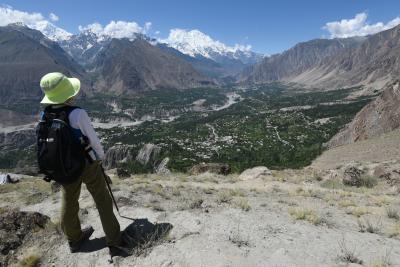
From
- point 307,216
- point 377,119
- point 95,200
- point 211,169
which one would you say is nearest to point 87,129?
point 95,200

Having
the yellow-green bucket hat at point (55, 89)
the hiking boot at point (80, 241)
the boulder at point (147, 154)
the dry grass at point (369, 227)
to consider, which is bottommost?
the boulder at point (147, 154)

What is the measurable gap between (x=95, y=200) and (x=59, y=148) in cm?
148

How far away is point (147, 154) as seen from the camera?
122500mm

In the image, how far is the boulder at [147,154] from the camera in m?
120

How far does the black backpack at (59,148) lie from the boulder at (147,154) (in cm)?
11197

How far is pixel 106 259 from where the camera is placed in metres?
7.72

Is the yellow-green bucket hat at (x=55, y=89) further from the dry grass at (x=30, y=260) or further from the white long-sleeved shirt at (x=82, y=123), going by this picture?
the dry grass at (x=30, y=260)

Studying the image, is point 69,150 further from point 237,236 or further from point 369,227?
point 369,227

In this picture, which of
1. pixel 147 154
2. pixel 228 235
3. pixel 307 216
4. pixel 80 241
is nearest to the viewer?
pixel 80 241

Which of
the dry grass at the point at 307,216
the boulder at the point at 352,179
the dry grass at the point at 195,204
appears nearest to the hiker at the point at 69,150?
the dry grass at the point at 195,204

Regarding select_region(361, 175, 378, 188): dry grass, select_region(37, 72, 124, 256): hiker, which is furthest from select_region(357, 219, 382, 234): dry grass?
select_region(361, 175, 378, 188): dry grass

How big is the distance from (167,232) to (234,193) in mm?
5985

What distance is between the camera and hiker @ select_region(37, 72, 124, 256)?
6953 millimetres

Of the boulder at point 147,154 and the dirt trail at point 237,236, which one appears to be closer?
the dirt trail at point 237,236
